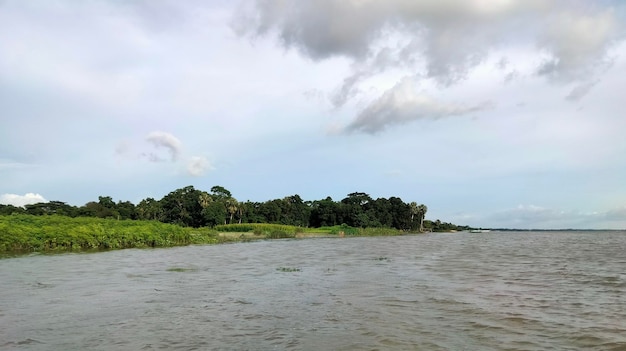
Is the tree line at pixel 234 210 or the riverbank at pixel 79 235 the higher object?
the tree line at pixel 234 210

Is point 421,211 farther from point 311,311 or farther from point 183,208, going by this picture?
point 311,311

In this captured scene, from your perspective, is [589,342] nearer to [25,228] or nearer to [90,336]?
[90,336]

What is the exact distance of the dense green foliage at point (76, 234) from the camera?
30500 mm

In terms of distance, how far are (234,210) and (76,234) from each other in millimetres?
78266

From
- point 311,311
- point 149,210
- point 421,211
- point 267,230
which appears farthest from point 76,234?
point 421,211

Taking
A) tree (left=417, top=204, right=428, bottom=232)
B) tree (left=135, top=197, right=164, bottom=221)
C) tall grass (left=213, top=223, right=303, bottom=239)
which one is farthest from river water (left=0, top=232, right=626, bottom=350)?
tree (left=417, top=204, right=428, bottom=232)

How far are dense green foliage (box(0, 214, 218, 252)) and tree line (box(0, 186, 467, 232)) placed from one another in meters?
45.0

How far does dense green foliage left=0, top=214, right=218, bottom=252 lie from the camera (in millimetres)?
30500

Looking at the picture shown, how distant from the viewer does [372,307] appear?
37.1 ft

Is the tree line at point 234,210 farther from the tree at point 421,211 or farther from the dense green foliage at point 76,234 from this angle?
the dense green foliage at point 76,234

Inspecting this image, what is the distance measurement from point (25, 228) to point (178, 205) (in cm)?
8435

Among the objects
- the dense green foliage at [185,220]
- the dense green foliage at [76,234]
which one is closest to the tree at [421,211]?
the dense green foliage at [185,220]

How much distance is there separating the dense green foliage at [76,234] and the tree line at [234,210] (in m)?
45.0

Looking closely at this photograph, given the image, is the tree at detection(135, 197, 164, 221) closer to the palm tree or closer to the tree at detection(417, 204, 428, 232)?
the palm tree
